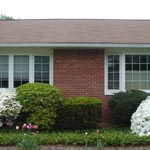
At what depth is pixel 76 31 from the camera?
16406 millimetres

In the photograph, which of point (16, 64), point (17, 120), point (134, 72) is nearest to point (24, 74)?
point (16, 64)

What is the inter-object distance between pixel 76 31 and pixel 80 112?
14.5 ft

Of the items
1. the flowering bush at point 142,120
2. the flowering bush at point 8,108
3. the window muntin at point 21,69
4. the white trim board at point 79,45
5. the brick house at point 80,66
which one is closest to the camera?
the flowering bush at point 142,120

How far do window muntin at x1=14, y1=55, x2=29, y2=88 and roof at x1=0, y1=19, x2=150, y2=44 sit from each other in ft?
2.48

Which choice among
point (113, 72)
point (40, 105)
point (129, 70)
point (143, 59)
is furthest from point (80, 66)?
point (40, 105)

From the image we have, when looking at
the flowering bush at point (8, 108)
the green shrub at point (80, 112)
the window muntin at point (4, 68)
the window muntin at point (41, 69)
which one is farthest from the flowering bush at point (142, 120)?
the window muntin at point (4, 68)

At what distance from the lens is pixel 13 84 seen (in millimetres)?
15141

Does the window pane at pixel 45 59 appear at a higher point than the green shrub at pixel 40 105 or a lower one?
higher

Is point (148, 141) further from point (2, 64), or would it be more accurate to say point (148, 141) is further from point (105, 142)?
point (2, 64)

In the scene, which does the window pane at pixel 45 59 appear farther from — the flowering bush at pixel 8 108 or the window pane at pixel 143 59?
the window pane at pixel 143 59

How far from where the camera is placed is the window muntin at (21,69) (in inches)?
595

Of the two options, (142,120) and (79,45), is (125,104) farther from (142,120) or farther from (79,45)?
(79,45)

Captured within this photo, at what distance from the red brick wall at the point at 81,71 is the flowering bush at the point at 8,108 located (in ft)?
7.85

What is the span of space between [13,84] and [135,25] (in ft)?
20.8
